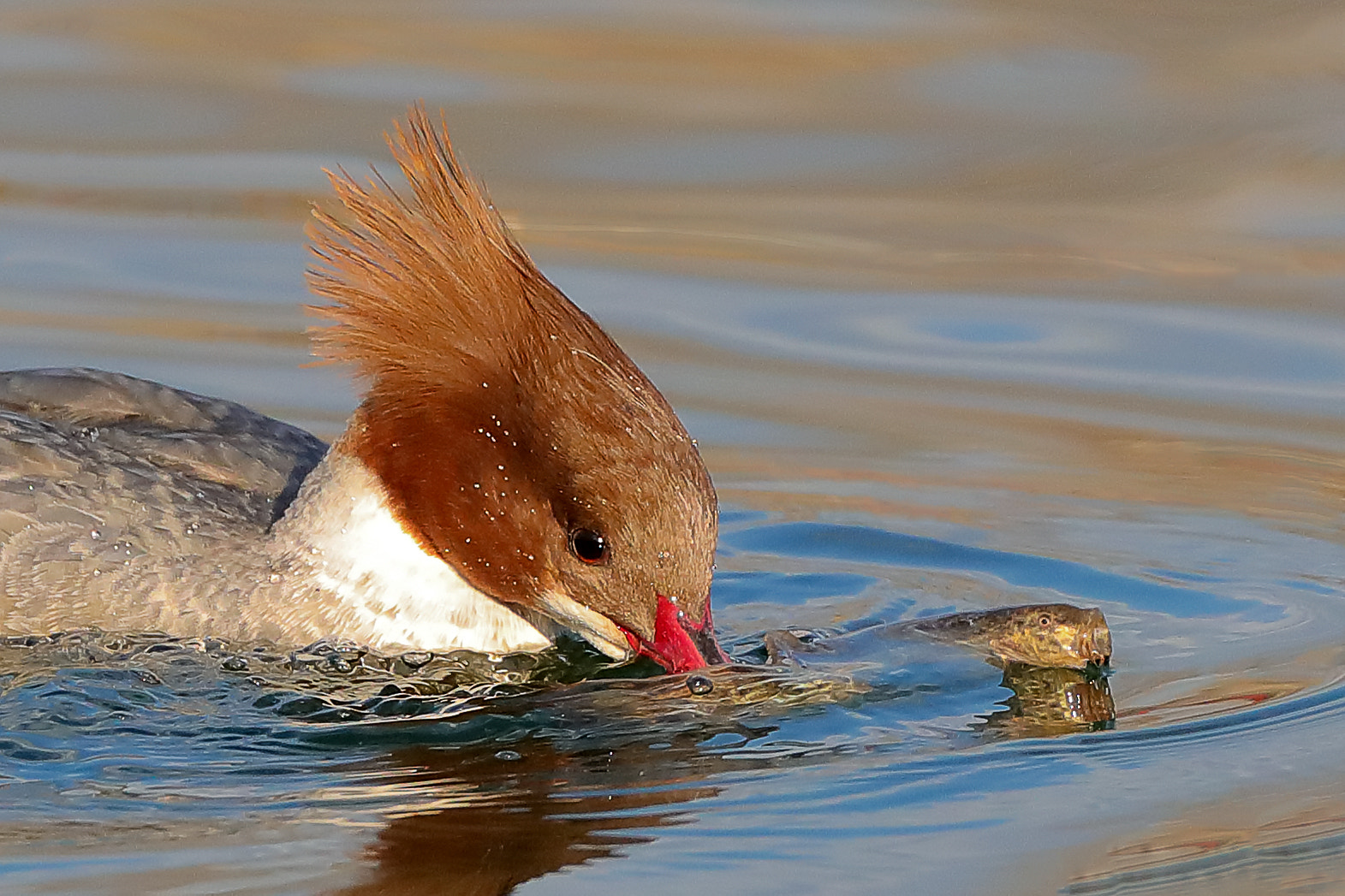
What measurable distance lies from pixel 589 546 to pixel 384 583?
0.88 meters

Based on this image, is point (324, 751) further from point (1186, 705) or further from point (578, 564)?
point (1186, 705)

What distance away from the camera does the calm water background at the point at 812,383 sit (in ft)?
19.3

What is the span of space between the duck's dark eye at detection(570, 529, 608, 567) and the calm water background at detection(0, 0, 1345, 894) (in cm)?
40

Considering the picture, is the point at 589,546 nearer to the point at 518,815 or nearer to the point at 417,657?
the point at 417,657

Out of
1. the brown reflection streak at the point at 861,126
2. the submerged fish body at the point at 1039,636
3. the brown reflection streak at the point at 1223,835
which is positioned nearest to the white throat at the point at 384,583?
the submerged fish body at the point at 1039,636

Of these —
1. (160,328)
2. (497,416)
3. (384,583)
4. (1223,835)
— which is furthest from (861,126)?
(1223,835)

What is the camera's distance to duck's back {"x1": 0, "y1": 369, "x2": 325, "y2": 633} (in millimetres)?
7152

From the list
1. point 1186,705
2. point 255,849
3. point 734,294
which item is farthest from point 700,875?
point 734,294

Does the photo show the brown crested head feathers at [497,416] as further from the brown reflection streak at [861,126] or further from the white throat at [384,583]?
the brown reflection streak at [861,126]

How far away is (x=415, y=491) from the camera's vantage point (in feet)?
23.7

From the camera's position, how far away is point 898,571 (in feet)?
27.4

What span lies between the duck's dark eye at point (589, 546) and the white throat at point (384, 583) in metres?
0.60

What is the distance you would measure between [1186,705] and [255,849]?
273 cm

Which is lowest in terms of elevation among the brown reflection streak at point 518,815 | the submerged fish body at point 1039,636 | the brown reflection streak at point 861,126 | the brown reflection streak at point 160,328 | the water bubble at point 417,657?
the brown reflection streak at point 518,815
